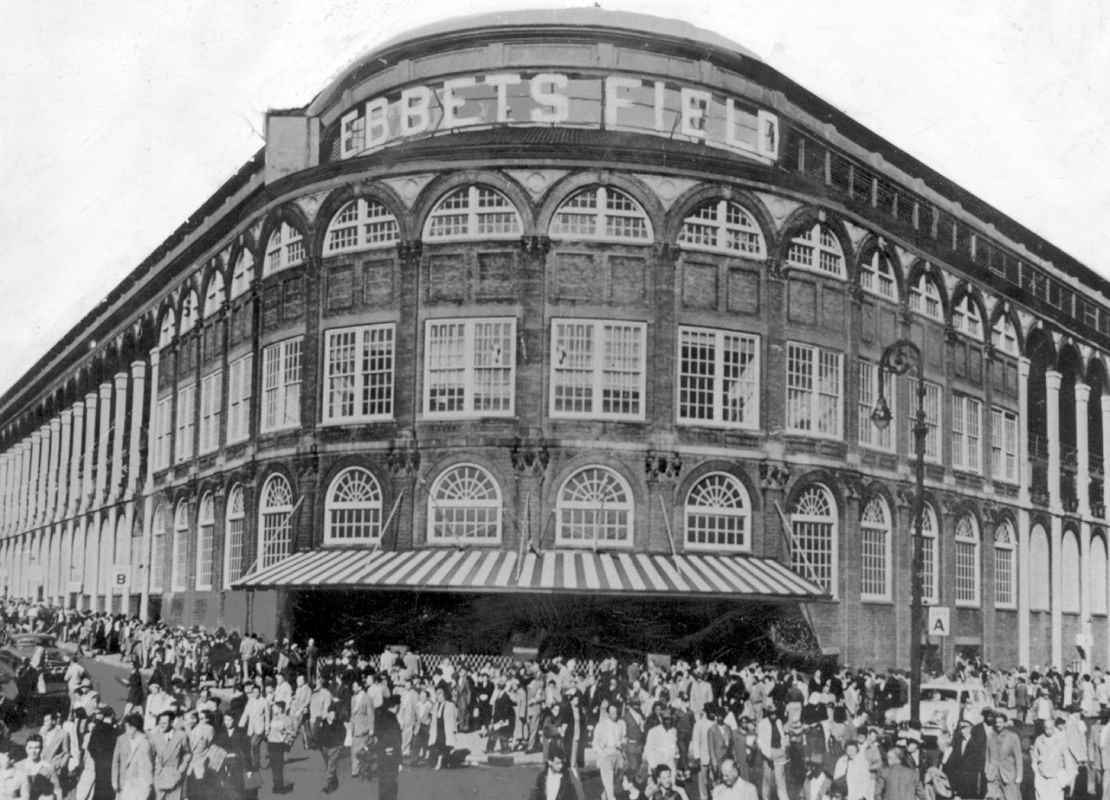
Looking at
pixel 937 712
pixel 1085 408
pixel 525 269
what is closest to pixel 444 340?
pixel 525 269

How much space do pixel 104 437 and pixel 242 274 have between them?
160 inches

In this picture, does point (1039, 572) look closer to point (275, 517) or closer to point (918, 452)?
point (918, 452)

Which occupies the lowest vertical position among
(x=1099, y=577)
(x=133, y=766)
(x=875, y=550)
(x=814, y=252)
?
(x=133, y=766)

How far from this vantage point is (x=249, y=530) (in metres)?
25.5

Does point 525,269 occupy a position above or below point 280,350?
above

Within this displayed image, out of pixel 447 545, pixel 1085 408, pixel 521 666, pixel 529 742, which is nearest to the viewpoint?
pixel 529 742

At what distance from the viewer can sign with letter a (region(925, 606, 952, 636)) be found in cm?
2394

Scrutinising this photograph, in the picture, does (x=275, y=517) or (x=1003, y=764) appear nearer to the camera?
(x=1003, y=764)

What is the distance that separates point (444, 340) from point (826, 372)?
755 centimetres

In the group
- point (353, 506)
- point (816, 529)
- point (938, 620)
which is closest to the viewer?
point (938, 620)

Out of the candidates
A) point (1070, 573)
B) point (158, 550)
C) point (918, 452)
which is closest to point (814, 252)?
point (918, 452)

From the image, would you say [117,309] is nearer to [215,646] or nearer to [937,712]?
[215,646]

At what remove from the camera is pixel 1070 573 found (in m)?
26.7

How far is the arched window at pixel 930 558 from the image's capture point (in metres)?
26.5
